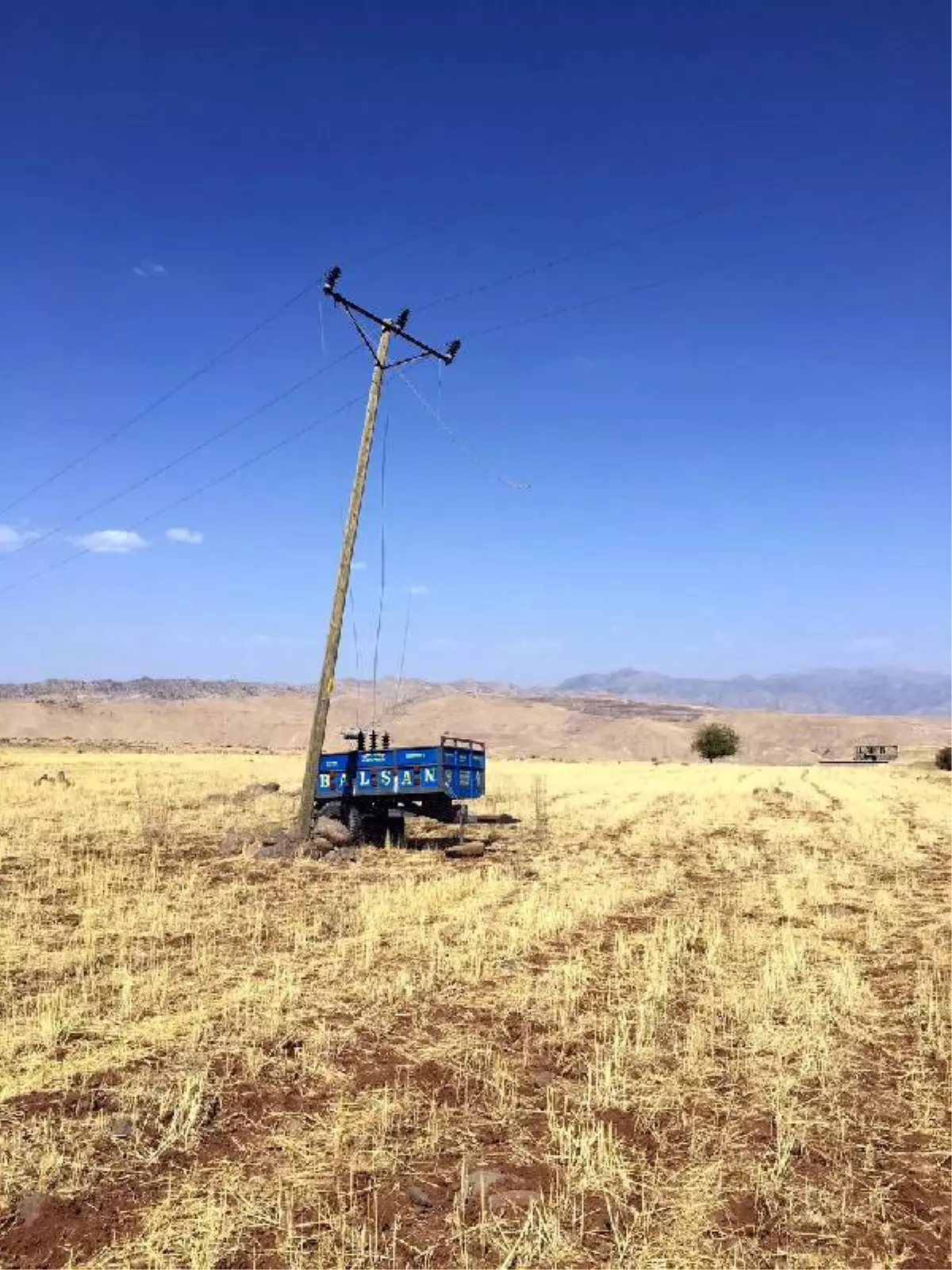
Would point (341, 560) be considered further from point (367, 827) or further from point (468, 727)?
point (468, 727)

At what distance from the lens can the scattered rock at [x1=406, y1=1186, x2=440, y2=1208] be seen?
4.61m

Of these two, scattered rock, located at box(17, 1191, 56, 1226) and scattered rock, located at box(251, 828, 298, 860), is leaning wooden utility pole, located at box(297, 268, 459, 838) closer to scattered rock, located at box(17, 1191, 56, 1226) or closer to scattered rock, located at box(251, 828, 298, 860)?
scattered rock, located at box(251, 828, 298, 860)

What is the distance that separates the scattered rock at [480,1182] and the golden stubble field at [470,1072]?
0.06 feet

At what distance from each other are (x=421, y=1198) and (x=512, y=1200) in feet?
1.63

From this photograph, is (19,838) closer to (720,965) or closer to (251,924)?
(251,924)

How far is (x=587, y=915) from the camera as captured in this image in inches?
467

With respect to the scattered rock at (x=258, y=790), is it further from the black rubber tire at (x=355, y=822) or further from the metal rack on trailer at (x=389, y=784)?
the black rubber tire at (x=355, y=822)

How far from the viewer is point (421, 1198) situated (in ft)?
15.2

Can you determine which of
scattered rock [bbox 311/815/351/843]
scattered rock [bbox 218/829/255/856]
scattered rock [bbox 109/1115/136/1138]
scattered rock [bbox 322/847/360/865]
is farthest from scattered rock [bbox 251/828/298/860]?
scattered rock [bbox 109/1115/136/1138]

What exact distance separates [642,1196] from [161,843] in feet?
50.5

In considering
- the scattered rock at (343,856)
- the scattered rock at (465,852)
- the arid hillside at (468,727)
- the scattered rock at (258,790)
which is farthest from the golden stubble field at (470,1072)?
the arid hillside at (468,727)

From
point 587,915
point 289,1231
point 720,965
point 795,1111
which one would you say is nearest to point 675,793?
point 587,915

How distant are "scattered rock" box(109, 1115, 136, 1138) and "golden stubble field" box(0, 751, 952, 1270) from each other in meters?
0.03

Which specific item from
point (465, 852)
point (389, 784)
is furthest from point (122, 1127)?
point (389, 784)
